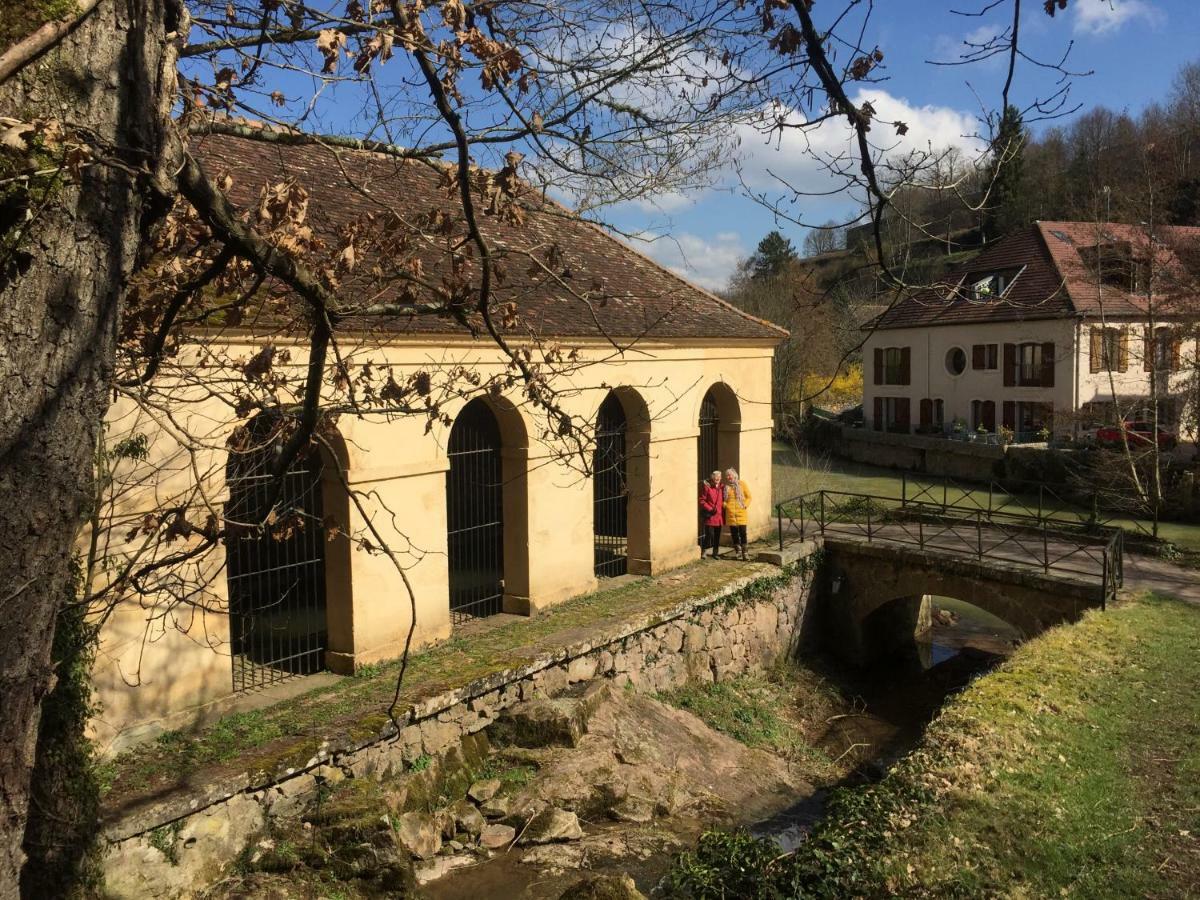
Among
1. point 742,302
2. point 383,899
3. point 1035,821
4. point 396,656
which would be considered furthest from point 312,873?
point 742,302

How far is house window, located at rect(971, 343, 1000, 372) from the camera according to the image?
32781 millimetres

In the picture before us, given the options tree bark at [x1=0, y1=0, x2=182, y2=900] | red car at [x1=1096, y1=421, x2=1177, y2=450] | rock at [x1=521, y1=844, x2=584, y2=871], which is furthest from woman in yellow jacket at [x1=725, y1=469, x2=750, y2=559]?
tree bark at [x1=0, y1=0, x2=182, y2=900]

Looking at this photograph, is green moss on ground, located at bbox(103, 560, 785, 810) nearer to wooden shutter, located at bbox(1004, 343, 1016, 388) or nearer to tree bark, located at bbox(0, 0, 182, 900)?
tree bark, located at bbox(0, 0, 182, 900)

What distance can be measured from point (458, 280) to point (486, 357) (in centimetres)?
676

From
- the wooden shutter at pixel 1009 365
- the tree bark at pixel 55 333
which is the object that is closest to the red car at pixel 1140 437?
the wooden shutter at pixel 1009 365

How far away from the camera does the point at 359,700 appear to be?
9.92 meters

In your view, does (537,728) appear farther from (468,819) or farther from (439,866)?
(439,866)

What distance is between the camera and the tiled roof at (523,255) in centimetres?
1070

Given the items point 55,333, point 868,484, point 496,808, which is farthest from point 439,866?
point 868,484

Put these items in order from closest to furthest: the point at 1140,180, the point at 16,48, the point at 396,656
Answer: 1. the point at 16,48
2. the point at 396,656
3. the point at 1140,180

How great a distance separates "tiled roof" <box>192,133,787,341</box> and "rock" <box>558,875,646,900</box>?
5.00 meters

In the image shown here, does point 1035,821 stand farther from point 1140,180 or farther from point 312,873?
point 1140,180

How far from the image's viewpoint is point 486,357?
1197 cm

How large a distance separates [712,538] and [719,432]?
6.50 feet
